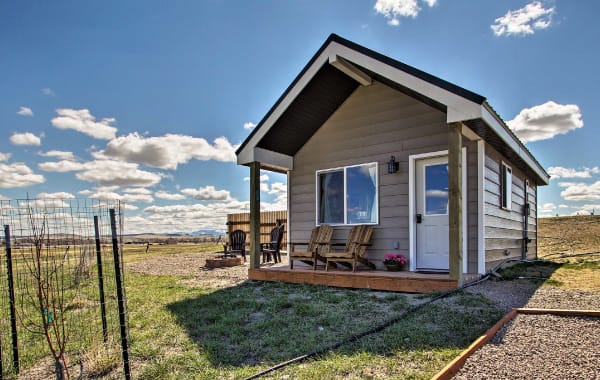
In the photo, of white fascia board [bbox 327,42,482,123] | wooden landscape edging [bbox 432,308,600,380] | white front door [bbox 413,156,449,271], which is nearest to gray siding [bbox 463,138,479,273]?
white front door [bbox 413,156,449,271]

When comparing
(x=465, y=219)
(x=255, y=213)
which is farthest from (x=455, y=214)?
(x=255, y=213)

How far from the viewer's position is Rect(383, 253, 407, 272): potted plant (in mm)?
6027

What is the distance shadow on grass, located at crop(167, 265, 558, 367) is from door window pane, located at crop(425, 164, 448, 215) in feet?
5.61

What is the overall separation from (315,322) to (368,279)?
1928mm

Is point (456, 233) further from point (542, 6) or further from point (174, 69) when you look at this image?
point (174, 69)

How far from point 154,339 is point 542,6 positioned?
9.70m

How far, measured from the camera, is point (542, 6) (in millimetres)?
8055

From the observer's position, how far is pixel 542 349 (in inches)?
111

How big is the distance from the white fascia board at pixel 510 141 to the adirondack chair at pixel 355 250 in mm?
2500

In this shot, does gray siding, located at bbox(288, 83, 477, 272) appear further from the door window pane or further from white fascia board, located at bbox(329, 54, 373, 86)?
the door window pane

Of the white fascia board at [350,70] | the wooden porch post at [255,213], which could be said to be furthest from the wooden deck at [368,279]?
the white fascia board at [350,70]

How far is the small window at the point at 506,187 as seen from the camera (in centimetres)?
685

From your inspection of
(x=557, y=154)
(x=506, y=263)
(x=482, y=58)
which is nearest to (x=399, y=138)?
(x=506, y=263)

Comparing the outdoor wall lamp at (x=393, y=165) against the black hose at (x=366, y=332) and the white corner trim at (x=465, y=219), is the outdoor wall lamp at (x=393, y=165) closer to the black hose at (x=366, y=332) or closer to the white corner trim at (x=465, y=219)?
the white corner trim at (x=465, y=219)
